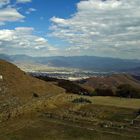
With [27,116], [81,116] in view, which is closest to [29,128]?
[27,116]

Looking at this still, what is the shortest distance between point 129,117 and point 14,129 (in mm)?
15606

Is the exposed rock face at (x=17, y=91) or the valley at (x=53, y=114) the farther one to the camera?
the exposed rock face at (x=17, y=91)

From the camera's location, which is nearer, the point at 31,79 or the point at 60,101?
the point at 60,101

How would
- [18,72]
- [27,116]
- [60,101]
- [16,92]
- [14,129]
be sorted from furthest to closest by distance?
[18,72], [60,101], [16,92], [27,116], [14,129]

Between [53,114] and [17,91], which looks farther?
[17,91]

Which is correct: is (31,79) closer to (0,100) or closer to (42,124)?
(0,100)

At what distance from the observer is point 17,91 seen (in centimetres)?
4653

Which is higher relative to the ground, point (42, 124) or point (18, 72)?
point (18, 72)

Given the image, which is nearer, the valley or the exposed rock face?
the valley

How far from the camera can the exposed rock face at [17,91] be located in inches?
1495

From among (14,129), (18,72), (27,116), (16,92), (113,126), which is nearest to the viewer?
(14,129)

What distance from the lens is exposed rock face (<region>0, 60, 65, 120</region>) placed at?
3797 centimetres

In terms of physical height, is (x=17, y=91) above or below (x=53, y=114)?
above

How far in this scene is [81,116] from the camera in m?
39.1
